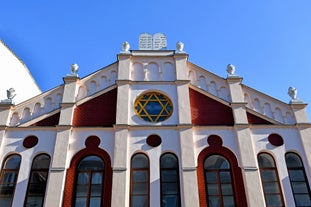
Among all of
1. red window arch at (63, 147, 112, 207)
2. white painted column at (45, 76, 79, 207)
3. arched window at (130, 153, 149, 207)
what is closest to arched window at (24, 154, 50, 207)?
white painted column at (45, 76, 79, 207)

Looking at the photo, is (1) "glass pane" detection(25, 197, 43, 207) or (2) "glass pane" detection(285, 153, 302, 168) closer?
(1) "glass pane" detection(25, 197, 43, 207)

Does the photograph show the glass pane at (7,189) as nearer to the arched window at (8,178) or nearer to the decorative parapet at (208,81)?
the arched window at (8,178)

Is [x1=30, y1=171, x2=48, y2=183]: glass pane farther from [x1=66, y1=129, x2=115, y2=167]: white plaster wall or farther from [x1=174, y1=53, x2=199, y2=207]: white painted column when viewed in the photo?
[x1=174, y1=53, x2=199, y2=207]: white painted column

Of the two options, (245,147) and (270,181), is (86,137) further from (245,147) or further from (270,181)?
(270,181)

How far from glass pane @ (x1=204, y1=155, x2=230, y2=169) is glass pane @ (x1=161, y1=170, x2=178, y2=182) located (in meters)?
1.48

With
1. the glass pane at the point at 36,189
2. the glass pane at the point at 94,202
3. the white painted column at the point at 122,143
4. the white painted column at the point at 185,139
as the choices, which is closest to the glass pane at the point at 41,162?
the glass pane at the point at 36,189

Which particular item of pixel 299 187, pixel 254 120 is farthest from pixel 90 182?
pixel 299 187

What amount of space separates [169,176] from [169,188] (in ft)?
1.83

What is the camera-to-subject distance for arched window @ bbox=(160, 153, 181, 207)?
1436 cm

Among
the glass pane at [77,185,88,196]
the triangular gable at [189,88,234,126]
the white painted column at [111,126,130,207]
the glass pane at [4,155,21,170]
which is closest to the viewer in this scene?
the white painted column at [111,126,130,207]

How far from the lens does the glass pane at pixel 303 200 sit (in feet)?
47.6

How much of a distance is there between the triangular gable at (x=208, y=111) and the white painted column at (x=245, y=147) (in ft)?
1.30

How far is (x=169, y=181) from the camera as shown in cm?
1490

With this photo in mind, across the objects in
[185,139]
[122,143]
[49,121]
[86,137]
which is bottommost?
[122,143]
